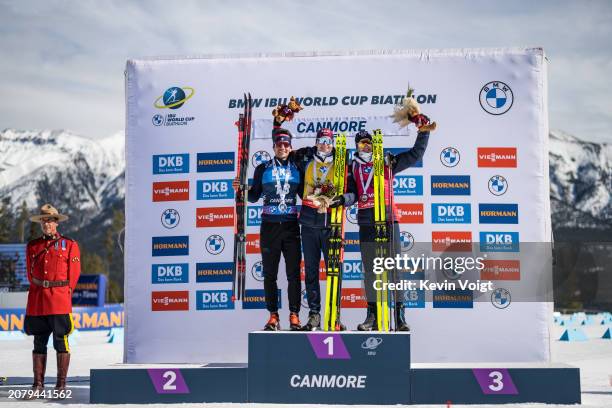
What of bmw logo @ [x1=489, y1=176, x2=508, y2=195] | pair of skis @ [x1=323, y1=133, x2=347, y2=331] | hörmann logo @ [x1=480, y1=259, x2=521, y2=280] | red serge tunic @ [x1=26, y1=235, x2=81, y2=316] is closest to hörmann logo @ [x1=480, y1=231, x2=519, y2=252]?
hörmann logo @ [x1=480, y1=259, x2=521, y2=280]

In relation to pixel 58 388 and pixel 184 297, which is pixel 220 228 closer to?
pixel 184 297

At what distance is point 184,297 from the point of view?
32.0 ft

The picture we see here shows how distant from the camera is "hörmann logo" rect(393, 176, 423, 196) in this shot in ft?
31.4

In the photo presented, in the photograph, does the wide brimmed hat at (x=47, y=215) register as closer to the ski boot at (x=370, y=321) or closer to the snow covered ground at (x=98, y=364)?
the snow covered ground at (x=98, y=364)

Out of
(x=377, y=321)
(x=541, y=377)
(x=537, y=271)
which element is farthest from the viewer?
(x=537, y=271)

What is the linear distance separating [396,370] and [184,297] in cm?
316

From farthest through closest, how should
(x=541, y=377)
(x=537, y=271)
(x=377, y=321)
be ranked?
(x=537, y=271)
(x=377, y=321)
(x=541, y=377)

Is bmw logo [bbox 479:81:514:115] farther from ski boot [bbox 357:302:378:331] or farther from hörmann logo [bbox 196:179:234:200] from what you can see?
hörmann logo [bbox 196:179:234:200]

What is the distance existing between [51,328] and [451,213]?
15.6 feet

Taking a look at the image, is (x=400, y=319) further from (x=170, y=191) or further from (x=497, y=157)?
(x=170, y=191)

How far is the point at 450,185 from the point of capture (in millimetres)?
9508

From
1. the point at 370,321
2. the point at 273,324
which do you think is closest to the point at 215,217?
the point at 273,324

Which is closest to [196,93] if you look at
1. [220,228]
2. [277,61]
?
[277,61]

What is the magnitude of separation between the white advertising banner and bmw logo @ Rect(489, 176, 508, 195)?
0.01 metres
